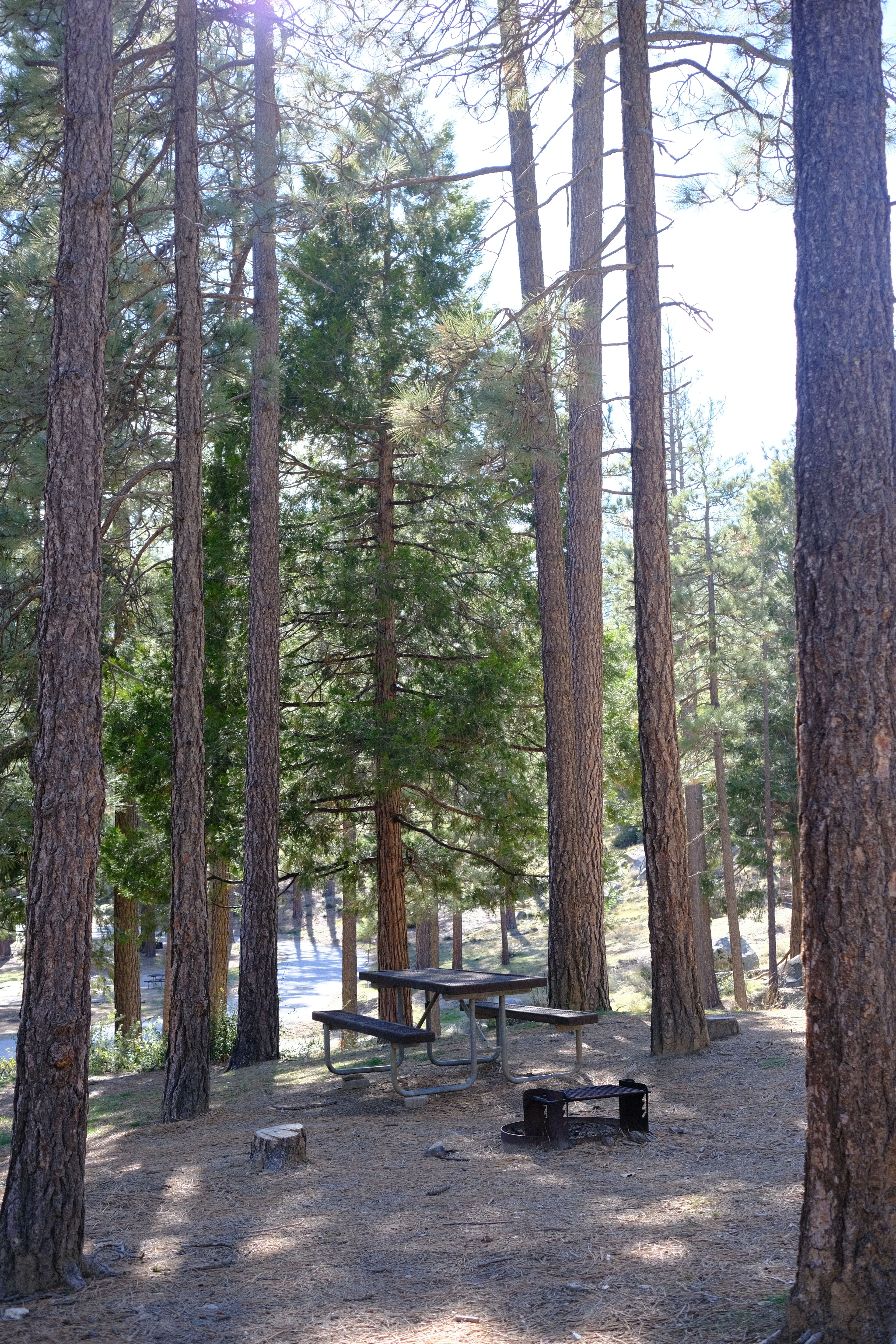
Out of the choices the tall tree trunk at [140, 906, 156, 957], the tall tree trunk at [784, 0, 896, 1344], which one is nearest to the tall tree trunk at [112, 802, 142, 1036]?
the tall tree trunk at [140, 906, 156, 957]

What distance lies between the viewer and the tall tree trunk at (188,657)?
7.84 meters

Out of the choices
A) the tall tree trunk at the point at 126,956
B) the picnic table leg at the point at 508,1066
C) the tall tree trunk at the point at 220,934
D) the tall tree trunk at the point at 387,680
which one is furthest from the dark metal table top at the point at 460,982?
the tall tree trunk at the point at 126,956

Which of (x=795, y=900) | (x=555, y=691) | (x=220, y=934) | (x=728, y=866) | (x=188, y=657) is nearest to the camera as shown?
(x=188, y=657)

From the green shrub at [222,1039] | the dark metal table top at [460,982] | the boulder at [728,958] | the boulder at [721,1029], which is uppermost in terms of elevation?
the dark metal table top at [460,982]

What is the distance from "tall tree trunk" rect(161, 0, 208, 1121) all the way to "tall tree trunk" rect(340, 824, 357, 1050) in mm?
4845

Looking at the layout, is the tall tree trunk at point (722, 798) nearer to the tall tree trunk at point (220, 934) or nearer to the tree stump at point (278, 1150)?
the tall tree trunk at point (220, 934)

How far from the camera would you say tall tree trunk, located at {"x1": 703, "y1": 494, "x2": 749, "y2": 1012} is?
19.3 meters

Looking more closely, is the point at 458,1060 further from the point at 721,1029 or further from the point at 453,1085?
the point at 721,1029

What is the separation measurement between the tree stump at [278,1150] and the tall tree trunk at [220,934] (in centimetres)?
775

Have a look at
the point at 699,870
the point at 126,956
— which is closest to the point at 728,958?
the point at 699,870

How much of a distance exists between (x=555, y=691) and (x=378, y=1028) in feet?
13.9

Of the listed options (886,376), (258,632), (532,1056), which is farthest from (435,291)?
(886,376)

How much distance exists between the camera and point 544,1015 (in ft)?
23.2

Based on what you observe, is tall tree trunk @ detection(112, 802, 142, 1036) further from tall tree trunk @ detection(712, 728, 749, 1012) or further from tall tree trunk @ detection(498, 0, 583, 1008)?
tall tree trunk @ detection(712, 728, 749, 1012)
